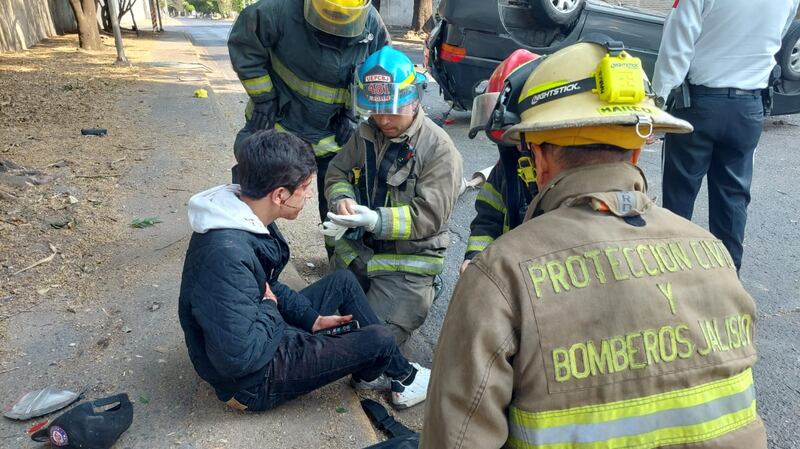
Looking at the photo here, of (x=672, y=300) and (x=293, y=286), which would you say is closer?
(x=672, y=300)

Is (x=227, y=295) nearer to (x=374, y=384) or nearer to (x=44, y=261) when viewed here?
(x=374, y=384)

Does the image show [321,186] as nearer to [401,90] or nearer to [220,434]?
[401,90]

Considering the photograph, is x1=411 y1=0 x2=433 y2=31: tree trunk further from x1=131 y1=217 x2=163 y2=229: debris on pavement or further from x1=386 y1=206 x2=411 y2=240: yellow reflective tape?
x1=386 y1=206 x2=411 y2=240: yellow reflective tape

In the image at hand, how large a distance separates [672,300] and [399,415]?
1.75m

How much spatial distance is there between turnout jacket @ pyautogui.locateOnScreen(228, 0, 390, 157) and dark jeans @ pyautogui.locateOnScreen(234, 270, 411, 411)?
165cm

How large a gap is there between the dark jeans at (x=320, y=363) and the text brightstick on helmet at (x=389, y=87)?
116 centimetres

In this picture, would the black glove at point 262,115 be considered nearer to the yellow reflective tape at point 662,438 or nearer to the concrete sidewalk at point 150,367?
the concrete sidewalk at point 150,367

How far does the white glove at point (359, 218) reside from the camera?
2.95 meters

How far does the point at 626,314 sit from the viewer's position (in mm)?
1149

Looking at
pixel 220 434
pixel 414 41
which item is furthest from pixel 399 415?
pixel 414 41

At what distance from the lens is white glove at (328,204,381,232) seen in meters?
2.95

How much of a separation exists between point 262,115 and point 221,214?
5.41 feet

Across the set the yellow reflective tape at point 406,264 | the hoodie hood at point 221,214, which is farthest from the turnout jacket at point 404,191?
the hoodie hood at point 221,214

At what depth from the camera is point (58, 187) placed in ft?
16.3
